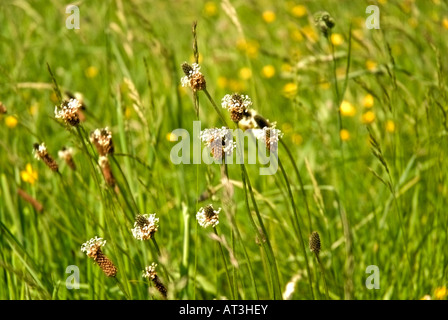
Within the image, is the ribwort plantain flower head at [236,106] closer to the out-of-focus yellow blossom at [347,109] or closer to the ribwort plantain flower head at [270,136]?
the ribwort plantain flower head at [270,136]

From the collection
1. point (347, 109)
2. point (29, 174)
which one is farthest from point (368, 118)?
point (29, 174)

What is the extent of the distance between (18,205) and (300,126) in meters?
1.20

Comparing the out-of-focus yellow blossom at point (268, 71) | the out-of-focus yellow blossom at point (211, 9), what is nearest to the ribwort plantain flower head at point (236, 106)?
the out-of-focus yellow blossom at point (268, 71)

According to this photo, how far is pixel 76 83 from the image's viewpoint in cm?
305

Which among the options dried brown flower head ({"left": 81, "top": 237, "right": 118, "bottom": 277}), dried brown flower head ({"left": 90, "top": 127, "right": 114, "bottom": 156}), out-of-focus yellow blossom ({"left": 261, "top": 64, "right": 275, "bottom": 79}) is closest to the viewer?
dried brown flower head ({"left": 81, "top": 237, "right": 118, "bottom": 277})

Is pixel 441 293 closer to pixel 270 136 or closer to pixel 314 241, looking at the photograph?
pixel 314 241

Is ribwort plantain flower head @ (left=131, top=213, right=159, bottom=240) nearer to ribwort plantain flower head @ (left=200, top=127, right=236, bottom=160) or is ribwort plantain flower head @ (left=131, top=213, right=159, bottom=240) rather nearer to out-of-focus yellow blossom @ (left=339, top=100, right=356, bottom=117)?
ribwort plantain flower head @ (left=200, top=127, right=236, bottom=160)

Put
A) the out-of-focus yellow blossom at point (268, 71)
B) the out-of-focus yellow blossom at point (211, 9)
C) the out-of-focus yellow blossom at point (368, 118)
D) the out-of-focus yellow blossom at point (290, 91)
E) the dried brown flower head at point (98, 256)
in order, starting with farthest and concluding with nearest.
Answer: the out-of-focus yellow blossom at point (211, 9), the out-of-focus yellow blossom at point (268, 71), the out-of-focus yellow blossom at point (368, 118), the out-of-focus yellow blossom at point (290, 91), the dried brown flower head at point (98, 256)

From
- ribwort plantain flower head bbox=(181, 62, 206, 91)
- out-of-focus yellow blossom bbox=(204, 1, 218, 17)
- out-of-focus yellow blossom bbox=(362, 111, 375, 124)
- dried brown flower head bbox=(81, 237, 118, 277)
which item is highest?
out-of-focus yellow blossom bbox=(204, 1, 218, 17)

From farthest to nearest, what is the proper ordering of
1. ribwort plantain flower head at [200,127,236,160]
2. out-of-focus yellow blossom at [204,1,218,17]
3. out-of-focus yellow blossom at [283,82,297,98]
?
out-of-focus yellow blossom at [204,1,218,17] → out-of-focus yellow blossom at [283,82,297,98] → ribwort plantain flower head at [200,127,236,160]

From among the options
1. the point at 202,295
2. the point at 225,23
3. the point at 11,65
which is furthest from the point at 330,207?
the point at 225,23

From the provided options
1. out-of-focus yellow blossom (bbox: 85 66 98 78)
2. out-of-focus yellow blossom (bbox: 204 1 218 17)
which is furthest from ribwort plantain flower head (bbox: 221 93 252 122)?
out-of-focus yellow blossom (bbox: 204 1 218 17)
